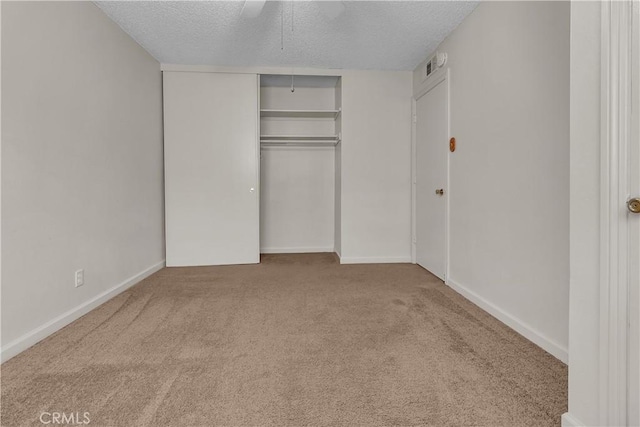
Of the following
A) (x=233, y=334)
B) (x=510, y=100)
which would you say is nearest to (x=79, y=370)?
(x=233, y=334)

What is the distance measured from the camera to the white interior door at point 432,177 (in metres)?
3.25

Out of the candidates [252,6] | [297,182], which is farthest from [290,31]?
[297,182]

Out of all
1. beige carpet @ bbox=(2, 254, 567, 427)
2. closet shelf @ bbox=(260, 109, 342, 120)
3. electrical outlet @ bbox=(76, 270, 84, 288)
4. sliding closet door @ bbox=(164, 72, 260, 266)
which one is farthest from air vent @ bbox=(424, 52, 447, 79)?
electrical outlet @ bbox=(76, 270, 84, 288)

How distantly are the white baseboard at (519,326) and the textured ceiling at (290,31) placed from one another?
245 centimetres

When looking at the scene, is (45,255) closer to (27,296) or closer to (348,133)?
(27,296)

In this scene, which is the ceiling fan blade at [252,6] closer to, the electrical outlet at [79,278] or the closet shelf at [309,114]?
the closet shelf at [309,114]

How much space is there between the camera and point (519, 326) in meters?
2.11

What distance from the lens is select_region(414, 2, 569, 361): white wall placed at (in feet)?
5.97

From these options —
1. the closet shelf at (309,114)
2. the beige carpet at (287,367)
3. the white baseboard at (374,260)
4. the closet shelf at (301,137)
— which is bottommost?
the beige carpet at (287,367)

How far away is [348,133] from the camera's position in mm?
4152
